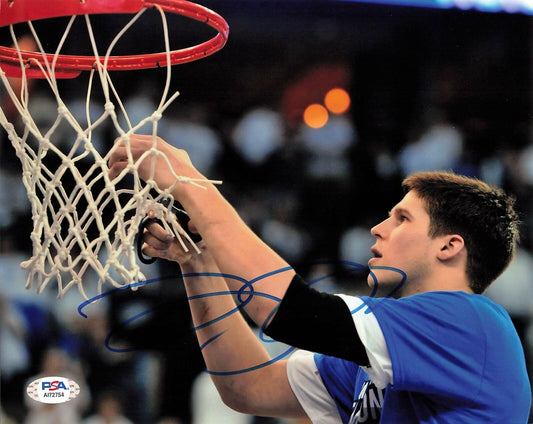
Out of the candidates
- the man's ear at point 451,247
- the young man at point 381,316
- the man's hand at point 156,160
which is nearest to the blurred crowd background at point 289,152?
the young man at point 381,316

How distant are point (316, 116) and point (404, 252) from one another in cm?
117

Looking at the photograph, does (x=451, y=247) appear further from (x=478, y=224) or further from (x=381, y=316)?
(x=381, y=316)

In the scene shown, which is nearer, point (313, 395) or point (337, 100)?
point (313, 395)

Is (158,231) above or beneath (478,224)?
beneath

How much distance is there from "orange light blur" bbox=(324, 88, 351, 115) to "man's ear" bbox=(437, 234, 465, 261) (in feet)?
3.90

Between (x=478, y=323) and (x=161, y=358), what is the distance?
135cm

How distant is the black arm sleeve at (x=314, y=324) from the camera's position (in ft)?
3.38

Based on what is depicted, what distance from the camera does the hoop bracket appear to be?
3.83 ft

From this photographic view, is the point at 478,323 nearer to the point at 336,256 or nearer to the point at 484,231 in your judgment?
Result: the point at 484,231

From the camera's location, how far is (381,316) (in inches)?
42.6

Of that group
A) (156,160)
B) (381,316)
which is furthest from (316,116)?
(381,316)

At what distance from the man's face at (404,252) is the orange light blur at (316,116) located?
3.50ft

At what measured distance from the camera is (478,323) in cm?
115
